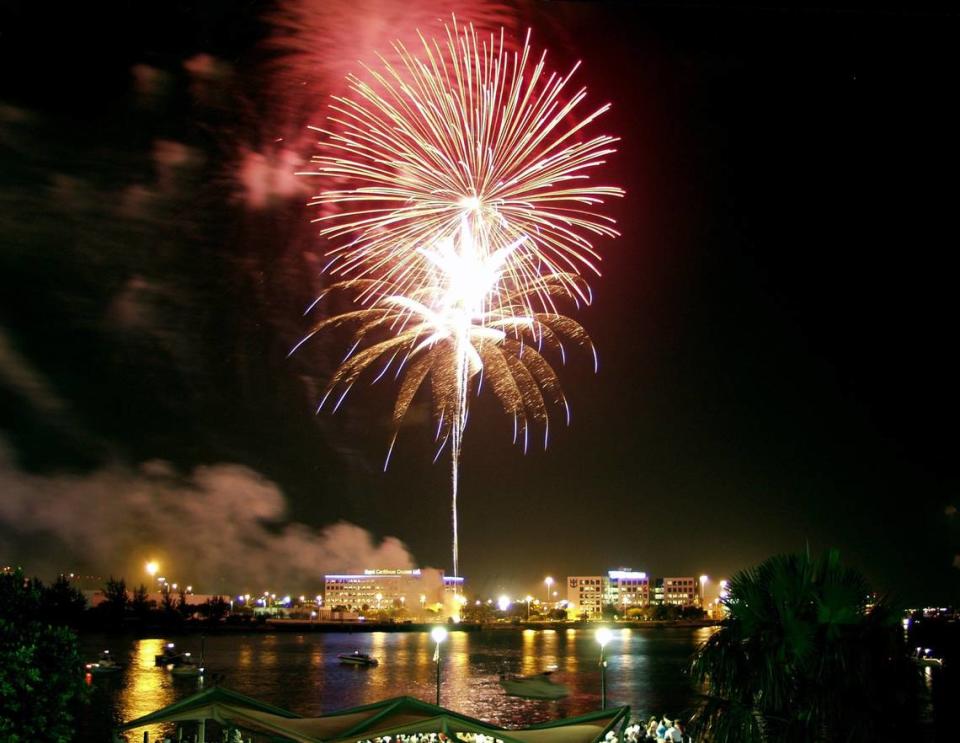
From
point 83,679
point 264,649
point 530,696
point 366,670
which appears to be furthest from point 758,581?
point 264,649

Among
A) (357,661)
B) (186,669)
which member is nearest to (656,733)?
(186,669)

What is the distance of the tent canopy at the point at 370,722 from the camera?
9539 mm

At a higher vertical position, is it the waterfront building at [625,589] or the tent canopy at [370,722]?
the tent canopy at [370,722]

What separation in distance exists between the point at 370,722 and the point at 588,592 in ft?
639

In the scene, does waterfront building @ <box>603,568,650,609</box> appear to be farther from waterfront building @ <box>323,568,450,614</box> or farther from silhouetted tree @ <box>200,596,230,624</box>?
silhouetted tree @ <box>200,596,230,624</box>

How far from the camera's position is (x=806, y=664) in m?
8.09

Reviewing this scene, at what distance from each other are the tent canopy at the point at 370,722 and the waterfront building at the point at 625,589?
185 metres

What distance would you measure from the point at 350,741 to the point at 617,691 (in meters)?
35.5

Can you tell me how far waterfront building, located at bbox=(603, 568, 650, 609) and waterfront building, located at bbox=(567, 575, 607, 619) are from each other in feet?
11.5

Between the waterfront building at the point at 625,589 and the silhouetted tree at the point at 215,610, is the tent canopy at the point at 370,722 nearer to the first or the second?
the silhouetted tree at the point at 215,610

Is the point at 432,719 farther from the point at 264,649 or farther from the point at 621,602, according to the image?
the point at 621,602

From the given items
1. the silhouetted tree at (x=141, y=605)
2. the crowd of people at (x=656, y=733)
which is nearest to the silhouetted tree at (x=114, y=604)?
the silhouetted tree at (x=141, y=605)

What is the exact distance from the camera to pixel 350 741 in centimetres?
961

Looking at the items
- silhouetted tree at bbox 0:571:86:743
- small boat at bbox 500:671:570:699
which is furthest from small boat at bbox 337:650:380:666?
silhouetted tree at bbox 0:571:86:743
